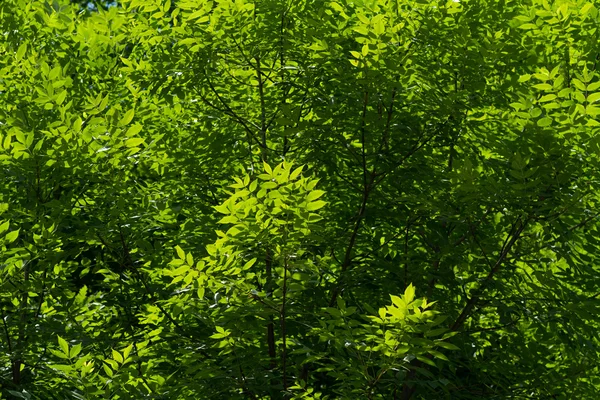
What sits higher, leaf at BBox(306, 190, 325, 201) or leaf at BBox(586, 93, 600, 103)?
leaf at BBox(586, 93, 600, 103)

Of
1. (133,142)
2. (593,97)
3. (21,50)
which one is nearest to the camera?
(593,97)

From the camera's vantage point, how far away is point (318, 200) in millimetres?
5164

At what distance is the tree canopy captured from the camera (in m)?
5.32

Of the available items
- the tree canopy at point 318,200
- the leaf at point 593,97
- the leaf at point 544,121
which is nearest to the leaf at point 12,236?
the tree canopy at point 318,200

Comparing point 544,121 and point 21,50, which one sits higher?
point 21,50

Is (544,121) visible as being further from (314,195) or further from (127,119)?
(127,119)

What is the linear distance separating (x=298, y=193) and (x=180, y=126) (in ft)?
8.80

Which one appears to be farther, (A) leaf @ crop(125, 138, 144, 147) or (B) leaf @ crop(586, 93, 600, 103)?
(A) leaf @ crop(125, 138, 144, 147)

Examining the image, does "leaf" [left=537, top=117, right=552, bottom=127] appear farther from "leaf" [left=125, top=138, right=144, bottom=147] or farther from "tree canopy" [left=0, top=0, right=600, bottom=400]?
"leaf" [left=125, top=138, right=144, bottom=147]

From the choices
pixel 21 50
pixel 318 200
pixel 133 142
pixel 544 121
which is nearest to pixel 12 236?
pixel 133 142

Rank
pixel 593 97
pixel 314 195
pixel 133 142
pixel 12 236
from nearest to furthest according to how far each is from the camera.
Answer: pixel 314 195 < pixel 593 97 < pixel 12 236 < pixel 133 142

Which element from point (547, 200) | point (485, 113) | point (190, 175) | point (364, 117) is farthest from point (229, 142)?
point (547, 200)

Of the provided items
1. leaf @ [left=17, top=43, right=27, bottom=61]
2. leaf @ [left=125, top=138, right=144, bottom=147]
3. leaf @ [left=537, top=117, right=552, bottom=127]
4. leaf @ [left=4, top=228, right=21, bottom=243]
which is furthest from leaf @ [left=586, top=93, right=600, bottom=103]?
leaf @ [left=17, top=43, right=27, bottom=61]

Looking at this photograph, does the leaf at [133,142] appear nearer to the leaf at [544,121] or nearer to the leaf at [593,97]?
the leaf at [544,121]
